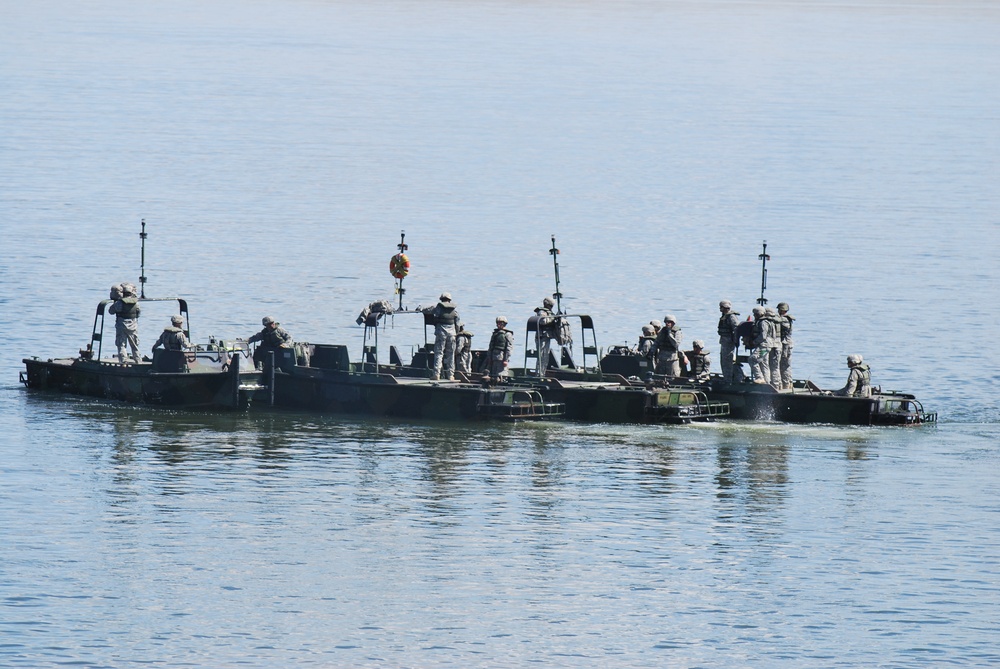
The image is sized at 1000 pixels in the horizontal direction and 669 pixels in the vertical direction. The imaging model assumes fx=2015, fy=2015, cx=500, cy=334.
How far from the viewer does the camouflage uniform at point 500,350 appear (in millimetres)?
44719

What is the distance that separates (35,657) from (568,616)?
7853mm

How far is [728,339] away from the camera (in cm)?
4475

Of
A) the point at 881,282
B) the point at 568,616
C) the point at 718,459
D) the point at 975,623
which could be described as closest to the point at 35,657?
the point at 568,616

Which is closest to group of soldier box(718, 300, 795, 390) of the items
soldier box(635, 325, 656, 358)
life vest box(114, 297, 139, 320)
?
soldier box(635, 325, 656, 358)

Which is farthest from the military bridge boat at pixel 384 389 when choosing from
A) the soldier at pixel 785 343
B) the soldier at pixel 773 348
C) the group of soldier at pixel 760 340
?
the soldier at pixel 785 343

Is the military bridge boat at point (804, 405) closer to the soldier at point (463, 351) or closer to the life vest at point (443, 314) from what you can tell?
the soldier at point (463, 351)

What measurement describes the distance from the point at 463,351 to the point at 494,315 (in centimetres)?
1951

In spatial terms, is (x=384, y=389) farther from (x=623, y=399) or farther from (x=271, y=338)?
(x=623, y=399)

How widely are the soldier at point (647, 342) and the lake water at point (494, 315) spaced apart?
102 inches

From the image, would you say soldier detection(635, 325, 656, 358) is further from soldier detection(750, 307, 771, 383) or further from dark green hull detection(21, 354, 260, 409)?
dark green hull detection(21, 354, 260, 409)

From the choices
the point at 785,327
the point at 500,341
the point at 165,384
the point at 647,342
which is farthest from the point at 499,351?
the point at 165,384

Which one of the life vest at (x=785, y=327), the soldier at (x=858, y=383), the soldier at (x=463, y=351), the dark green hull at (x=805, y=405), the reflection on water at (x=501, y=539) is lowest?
the reflection on water at (x=501, y=539)

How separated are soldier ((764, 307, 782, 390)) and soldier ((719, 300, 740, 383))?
76 cm

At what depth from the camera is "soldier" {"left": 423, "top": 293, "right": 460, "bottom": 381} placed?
4453cm
